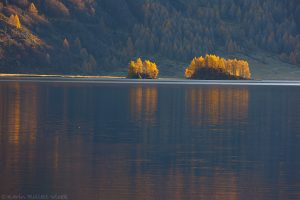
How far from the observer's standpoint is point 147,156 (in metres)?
55.9

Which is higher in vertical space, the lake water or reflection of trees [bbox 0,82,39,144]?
reflection of trees [bbox 0,82,39,144]

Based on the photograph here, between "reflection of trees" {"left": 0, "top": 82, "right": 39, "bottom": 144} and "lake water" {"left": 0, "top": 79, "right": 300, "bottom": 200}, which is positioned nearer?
"lake water" {"left": 0, "top": 79, "right": 300, "bottom": 200}

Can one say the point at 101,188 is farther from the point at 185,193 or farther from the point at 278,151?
the point at 278,151

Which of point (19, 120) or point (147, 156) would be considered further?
point (19, 120)

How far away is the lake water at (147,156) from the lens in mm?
43281

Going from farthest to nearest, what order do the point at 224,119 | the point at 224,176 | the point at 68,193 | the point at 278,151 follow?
1. the point at 224,119
2. the point at 278,151
3. the point at 224,176
4. the point at 68,193

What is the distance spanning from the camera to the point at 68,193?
41.8 meters

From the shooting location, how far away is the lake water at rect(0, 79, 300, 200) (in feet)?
142

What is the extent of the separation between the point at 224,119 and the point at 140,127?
1633 cm

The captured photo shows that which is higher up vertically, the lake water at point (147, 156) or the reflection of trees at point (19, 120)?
the reflection of trees at point (19, 120)

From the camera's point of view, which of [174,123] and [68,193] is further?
[174,123]

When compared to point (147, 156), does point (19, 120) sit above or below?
above

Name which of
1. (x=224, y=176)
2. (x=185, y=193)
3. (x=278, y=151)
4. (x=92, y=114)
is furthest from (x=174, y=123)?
(x=185, y=193)

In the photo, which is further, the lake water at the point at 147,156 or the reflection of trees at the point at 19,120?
the reflection of trees at the point at 19,120
